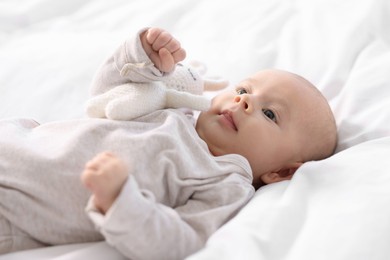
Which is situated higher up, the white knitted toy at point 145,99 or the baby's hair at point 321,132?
the white knitted toy at point 145,99

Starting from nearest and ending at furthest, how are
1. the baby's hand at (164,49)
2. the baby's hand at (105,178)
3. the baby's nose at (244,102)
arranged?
the baby's hand at (105,178), the baby's hand at (164,49), the baby's nose at (244,102)

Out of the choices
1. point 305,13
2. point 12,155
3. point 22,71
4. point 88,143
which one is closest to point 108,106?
point 88,143

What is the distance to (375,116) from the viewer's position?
49.5 inches

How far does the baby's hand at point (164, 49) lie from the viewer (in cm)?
106

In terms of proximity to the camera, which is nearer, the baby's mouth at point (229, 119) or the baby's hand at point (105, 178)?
the baby's hand at point (105, 178)

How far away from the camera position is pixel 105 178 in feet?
2.67

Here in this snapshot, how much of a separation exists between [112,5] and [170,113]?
940mm

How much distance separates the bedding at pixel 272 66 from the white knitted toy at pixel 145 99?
0.80ft

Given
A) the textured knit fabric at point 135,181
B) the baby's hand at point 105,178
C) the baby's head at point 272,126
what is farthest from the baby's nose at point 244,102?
the baby's hand at point 105,178

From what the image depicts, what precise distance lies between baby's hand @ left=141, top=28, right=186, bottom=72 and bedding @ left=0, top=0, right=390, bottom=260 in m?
0.30

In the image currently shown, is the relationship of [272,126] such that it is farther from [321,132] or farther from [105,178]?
[105,178]

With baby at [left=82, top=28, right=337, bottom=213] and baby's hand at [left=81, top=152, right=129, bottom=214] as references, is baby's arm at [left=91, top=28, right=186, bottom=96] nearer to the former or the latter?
baby at [left=82, top=28, right=337, bottom=213]

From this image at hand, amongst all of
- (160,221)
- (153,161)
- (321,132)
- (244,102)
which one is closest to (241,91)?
(244,102)

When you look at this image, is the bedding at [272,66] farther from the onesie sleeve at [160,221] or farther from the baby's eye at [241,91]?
the baby's eye at [241,91]
